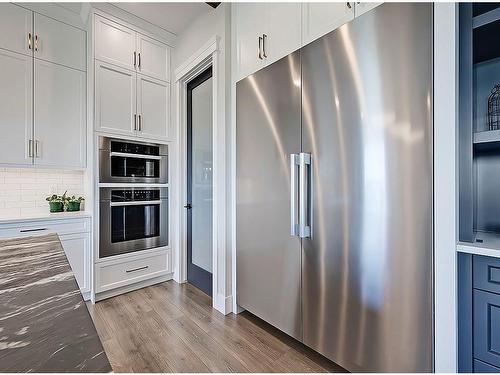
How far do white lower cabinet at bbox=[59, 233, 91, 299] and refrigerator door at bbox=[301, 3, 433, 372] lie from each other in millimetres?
2230

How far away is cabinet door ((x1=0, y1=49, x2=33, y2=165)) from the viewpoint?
2402 mm

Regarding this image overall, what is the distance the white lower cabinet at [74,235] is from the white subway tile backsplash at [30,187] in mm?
435

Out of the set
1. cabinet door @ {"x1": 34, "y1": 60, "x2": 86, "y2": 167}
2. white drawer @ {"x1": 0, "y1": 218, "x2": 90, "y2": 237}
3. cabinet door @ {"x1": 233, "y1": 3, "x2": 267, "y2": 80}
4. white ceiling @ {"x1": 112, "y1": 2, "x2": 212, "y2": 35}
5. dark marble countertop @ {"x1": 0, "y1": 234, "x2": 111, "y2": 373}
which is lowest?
white drawer @ {"x1": 0, "y1": 218, "x2": 90, "y2": 237}

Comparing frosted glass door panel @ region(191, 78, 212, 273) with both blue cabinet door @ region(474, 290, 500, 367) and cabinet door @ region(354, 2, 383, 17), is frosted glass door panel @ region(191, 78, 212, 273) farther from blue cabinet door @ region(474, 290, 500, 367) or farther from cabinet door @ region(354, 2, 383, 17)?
blue cabinet door @ region(474, 290, 500, 367)

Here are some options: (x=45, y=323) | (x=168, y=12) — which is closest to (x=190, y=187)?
(x=168, y=12)

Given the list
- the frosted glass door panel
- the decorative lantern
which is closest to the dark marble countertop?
the decorative lantern

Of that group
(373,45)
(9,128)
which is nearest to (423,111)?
(373,45)

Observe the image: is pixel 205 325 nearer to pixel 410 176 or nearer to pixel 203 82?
pixel 410 176

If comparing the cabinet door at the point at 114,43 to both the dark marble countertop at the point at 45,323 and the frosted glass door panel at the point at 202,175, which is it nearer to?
the frosted glass door panel at the point at 202,175

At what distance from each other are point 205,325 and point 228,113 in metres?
1.92

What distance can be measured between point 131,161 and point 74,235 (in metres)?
Answer: 0.95

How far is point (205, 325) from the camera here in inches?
86.7

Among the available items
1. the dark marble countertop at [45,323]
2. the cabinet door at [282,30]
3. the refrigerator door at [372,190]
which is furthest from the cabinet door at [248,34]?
the dark marble countertop at [45,323]

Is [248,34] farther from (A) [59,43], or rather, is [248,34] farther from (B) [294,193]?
(A) [59,43]
